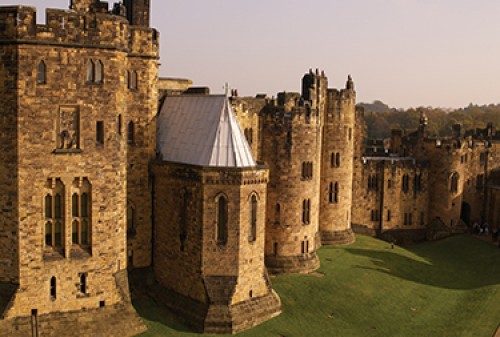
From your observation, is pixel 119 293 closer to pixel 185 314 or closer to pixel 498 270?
pixel 185 314

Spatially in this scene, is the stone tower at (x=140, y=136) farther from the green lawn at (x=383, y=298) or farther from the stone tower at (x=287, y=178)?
the stone tower at (x=287, y=178)

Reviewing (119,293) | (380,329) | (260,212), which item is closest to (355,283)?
(380,329)

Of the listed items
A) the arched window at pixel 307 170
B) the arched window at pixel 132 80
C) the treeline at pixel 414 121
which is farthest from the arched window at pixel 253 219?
the treeline at pixel 414 121

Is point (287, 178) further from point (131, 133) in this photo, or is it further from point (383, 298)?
point (131, 133)

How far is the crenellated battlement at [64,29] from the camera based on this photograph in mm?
24141

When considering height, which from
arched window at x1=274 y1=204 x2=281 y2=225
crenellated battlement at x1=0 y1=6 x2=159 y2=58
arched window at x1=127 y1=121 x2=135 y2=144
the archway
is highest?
crenellated battlement at x1=0 y1=6 x2=159 y2=58

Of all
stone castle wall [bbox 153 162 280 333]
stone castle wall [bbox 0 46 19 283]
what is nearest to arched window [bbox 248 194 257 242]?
stone castle wall [bbox 153 162 280 333]

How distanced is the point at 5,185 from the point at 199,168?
29.5 feet

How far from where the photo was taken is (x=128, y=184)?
3106cm

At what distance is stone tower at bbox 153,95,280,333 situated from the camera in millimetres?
28609

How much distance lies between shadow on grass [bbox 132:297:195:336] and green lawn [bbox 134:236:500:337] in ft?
0.17

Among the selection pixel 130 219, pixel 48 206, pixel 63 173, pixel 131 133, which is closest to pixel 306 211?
pixel 130 219

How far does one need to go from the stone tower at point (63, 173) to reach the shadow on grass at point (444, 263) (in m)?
20.2

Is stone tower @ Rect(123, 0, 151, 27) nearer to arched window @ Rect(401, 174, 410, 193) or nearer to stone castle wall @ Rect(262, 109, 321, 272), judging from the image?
stone castle wall @ Rect(262, 109, 321, 272)
